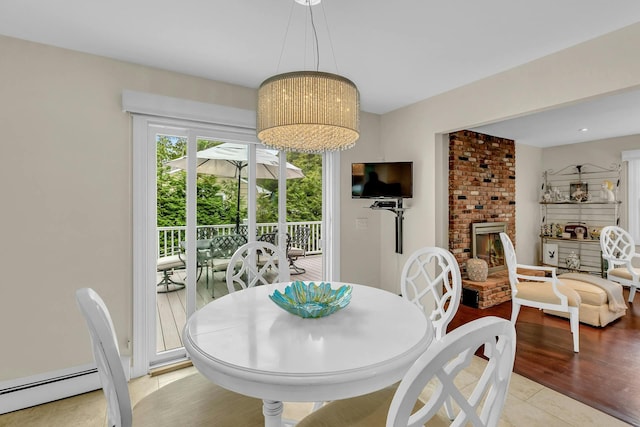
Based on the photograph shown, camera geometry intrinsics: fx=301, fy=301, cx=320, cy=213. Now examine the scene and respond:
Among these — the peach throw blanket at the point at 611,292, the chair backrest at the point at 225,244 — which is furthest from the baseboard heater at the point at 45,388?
the peach throw blanket at the point at 611,292

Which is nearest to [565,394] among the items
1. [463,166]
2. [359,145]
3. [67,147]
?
[463,166]

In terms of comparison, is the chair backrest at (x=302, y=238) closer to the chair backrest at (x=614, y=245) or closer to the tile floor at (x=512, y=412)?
the tile floor at (x=512, y=412)

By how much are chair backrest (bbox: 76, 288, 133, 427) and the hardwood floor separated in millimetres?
2693

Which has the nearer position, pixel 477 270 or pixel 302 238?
pixel 477 270

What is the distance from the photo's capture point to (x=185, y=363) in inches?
101

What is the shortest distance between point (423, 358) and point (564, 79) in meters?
2.56

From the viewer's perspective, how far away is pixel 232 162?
2908mm

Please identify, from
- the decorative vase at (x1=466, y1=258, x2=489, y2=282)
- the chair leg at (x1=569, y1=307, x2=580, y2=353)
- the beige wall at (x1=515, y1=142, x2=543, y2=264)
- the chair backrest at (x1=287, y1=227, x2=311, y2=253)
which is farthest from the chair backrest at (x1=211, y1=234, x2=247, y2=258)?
the beige wall at (x1=515, y1=142, x2=543, y2=264)

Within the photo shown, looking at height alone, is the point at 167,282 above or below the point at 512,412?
above

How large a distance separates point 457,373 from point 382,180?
2849 millimetres

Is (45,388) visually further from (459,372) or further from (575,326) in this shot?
(575,326)

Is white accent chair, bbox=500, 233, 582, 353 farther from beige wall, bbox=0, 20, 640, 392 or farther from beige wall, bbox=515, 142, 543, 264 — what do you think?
beige wall, bbox=515, 142, 543, 264

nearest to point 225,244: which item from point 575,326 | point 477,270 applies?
point 477,270

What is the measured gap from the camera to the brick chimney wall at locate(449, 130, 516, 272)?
12.0ft
